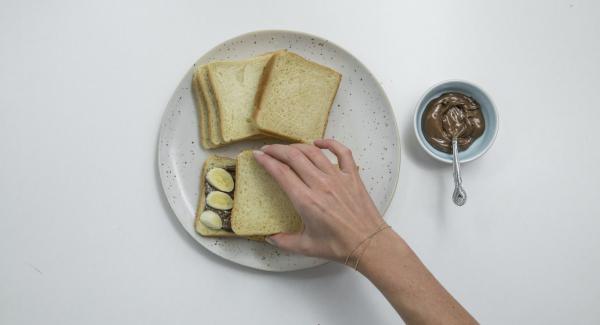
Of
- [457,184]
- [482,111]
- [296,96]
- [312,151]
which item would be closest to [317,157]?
[312,151]

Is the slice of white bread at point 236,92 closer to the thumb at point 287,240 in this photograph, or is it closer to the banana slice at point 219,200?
the banana slice at point 219,200

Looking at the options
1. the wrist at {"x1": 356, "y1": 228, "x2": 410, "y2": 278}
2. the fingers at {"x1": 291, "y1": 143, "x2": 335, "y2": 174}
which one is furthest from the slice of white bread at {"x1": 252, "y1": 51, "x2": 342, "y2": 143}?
the wrist at {"x1": 356, "y1": 228, "x2": 410, "y2": 278}

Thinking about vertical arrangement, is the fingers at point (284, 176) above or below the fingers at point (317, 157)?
below

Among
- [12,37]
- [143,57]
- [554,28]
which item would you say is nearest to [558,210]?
[554,28]

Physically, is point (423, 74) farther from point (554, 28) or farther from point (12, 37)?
point (12, 37)

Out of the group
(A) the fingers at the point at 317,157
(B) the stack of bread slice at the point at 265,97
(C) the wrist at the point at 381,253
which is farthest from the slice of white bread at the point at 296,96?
(C) the wrist at the point at 381,253

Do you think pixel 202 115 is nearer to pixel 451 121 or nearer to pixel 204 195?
pixel 204 195
